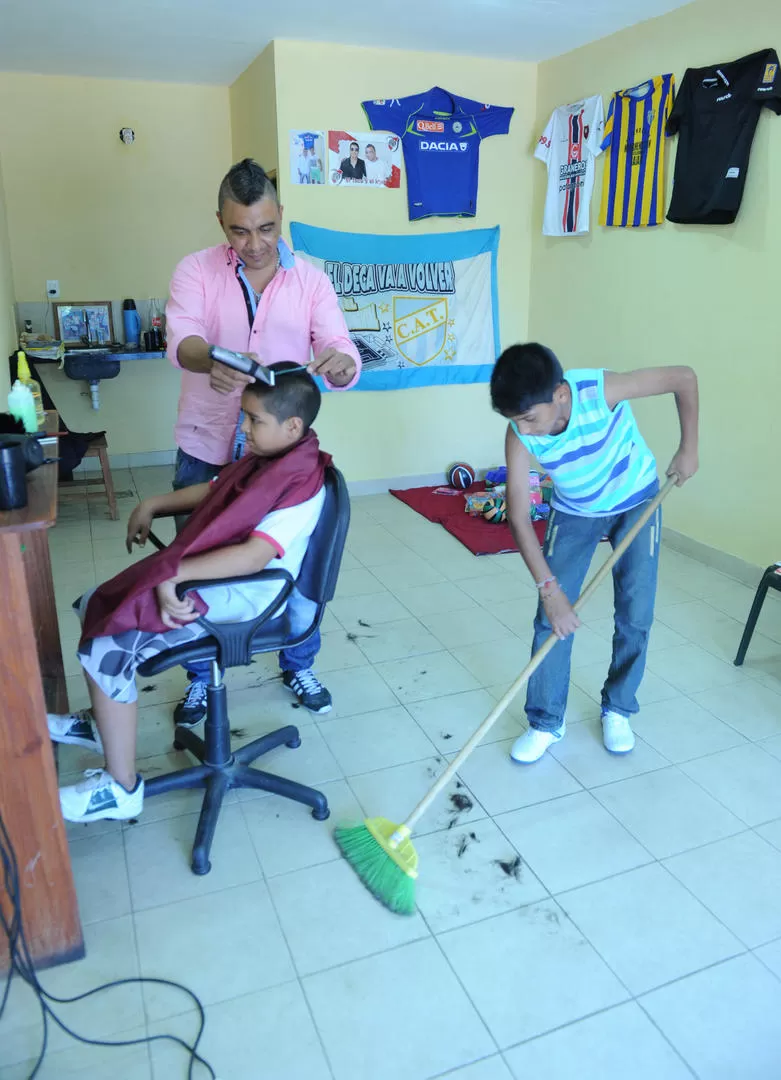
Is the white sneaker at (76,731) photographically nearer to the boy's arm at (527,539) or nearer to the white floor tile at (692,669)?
the boy's arm at (527,539)

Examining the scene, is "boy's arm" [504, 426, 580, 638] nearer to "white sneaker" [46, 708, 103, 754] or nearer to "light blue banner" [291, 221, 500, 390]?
"white sneaker" [46, 708, 103, 754]

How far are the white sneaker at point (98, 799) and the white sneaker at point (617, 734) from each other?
1.26m

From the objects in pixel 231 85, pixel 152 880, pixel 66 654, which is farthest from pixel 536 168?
pixel 152 880

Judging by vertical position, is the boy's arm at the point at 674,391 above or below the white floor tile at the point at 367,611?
above

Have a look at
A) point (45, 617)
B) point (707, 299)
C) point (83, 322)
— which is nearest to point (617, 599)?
point (45, 617)

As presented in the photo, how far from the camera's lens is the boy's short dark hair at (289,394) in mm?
1634

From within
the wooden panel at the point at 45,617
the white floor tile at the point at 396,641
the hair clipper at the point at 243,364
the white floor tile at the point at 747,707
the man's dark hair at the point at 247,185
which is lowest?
the white floor tile at the point at 747,707

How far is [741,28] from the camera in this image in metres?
3.03

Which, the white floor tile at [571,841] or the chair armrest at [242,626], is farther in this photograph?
the white floor tile at [571,841]

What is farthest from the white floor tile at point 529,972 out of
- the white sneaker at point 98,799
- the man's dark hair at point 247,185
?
the man's dark hair at point 247,185

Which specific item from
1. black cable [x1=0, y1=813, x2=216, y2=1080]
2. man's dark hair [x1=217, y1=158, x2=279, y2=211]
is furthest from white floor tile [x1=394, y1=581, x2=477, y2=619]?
black cable [x1=0, y1=813, x2=216, y2=1080]

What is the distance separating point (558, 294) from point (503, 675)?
2626mm

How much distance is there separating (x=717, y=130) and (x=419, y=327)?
1.78 m

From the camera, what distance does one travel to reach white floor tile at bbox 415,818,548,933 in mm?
1652
